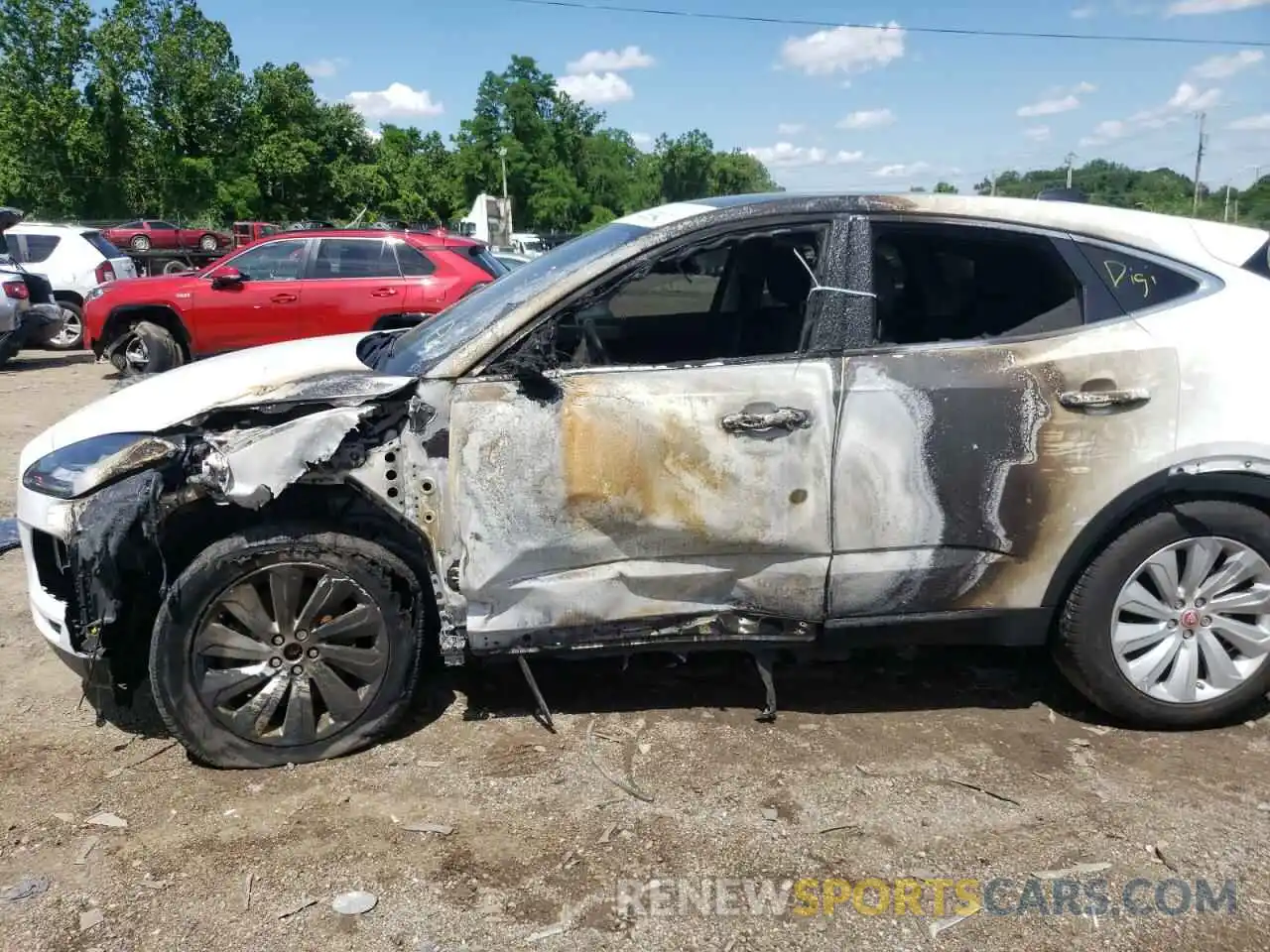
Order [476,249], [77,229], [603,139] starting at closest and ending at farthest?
[476,249] → [77,229] → [603,139]

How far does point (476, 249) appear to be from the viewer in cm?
1134

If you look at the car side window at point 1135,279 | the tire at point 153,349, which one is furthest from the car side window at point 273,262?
the car side window at point 1135,279

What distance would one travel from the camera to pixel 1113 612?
3498 millimetres

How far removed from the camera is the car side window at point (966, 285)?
136 inches

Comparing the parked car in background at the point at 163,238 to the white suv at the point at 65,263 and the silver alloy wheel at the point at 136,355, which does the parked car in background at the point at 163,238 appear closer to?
the white suv at the point at 65,263

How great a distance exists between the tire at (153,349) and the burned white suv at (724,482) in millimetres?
8197

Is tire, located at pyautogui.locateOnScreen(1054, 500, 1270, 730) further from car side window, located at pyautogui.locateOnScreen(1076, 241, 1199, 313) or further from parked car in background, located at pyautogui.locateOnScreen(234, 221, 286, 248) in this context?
parked car in background, located at pyautogui.locateOnScreen(234, 221, 286, 248)

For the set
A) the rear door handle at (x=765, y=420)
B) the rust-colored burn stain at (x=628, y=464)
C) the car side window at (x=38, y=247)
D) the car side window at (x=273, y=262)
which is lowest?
the rust-colored burn stain at (x=628, y=464)

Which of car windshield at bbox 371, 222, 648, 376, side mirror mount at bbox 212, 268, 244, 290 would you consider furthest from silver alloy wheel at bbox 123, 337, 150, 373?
car windshield at bbox 371, 222, 648, 376

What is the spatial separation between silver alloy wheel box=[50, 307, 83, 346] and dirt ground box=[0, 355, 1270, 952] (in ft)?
38.8

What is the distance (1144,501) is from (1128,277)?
78 centimetres

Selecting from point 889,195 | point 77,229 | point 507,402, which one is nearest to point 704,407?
point 507,402

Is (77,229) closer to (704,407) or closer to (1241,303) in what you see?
(704,407)

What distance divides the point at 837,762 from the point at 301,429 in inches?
82.1
